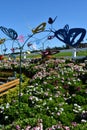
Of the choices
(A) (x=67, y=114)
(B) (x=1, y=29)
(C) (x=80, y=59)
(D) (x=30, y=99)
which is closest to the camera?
(A) (x=67, y=114)

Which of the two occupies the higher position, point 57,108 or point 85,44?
point 85,44

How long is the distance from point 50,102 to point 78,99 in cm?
100

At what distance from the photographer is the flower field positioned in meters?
9.76

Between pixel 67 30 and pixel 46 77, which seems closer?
pixel 67 30

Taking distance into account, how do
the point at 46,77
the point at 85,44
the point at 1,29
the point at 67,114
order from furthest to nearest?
the point at 85,44, the point at 46,77, the point at 1,29, the point at 67,114

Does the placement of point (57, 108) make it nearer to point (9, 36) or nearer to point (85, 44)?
point (9, 36)

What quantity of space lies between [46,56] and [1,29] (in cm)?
426

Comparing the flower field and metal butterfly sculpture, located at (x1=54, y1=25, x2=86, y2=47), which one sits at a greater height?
metal butterfly sculpture, located at (x1=54, y1=25, x2=86, y2=47)

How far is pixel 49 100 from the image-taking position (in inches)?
492

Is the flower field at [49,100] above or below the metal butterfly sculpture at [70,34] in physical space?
below

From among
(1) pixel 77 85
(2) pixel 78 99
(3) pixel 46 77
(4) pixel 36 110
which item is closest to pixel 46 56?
(3) pixel 46 77

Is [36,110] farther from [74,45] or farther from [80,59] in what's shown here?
[80,59]

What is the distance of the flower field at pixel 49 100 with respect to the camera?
32.0ft

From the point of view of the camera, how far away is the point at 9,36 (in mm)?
13328
